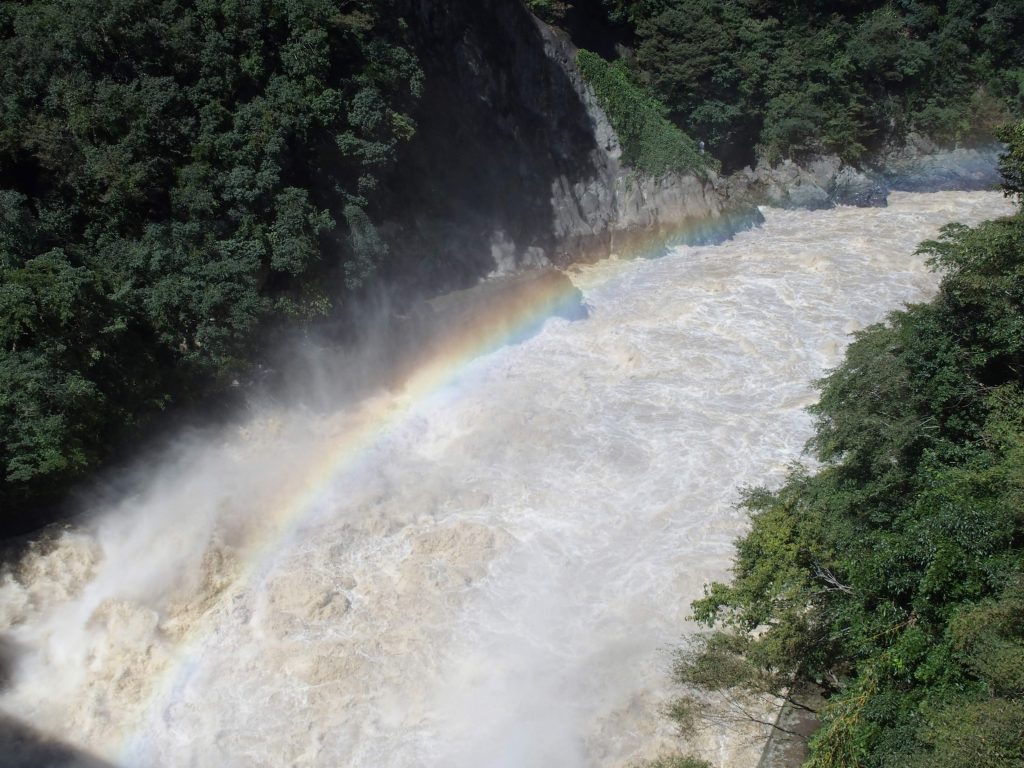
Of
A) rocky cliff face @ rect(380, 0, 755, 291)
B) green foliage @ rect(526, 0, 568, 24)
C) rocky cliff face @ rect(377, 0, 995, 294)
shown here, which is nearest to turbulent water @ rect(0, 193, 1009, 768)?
rocky cliff face @ rect(380, 0, 755, 291)

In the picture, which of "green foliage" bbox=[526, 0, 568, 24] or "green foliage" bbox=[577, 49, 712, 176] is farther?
"green foliage" bbox=[577, 49, 712, 176]

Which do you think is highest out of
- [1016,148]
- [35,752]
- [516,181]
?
[1016,148]

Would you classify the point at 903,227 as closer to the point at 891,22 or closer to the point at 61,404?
the point at 891,22

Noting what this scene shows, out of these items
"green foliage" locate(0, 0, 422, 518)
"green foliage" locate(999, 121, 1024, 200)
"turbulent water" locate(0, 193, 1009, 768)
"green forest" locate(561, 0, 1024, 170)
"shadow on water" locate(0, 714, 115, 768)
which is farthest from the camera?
"green forest" locate(561, 0, 1024, 170)

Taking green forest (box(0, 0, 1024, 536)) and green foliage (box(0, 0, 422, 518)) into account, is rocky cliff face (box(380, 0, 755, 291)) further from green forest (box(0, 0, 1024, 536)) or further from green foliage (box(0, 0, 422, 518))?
green foliage (box(0, 0, 422, 518))

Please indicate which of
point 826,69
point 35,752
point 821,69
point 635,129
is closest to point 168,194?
point 35,752

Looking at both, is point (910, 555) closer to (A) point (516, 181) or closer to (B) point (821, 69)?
(A) point (516, 181)
